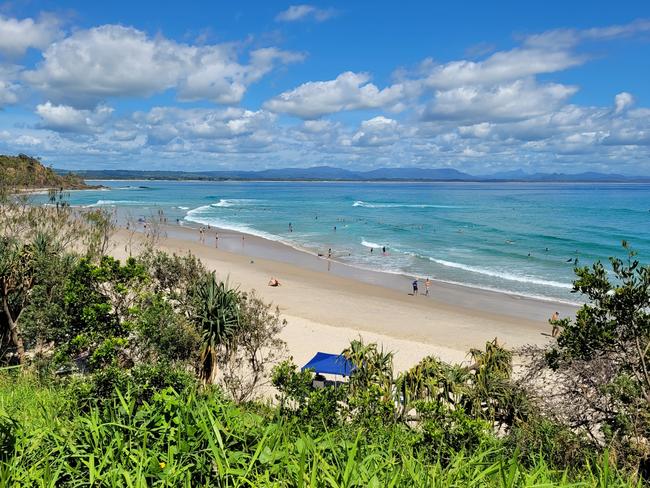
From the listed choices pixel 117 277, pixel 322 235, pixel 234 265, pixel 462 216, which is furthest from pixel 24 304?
pixel 462 216

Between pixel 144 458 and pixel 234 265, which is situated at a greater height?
pixel 144 458

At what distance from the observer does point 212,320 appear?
12664 mm

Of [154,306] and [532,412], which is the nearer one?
[532,412]

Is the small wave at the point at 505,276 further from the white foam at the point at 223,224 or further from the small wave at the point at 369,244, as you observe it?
the white foam at the point at 223,224

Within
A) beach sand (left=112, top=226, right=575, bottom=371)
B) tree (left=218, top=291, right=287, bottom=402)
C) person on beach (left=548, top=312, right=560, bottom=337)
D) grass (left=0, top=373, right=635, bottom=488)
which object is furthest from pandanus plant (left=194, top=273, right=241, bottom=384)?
grass (left=0, top=373, right=635, bottom=488)

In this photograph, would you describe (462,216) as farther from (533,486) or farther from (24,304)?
(533,486)

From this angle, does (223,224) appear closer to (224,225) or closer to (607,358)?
(224,225)

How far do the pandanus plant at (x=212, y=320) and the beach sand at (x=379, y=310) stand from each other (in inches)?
281

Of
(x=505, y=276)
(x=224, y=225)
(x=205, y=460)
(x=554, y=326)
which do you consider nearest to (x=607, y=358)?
(x=554, y=326)

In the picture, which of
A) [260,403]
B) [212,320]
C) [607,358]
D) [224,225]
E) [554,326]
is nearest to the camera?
[607,358]

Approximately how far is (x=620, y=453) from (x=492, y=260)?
3807 centimetres

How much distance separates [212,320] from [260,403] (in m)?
3.01

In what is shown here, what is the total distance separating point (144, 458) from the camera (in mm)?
3289

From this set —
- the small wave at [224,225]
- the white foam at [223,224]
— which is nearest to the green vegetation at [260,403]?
the small wave at [224,225]
